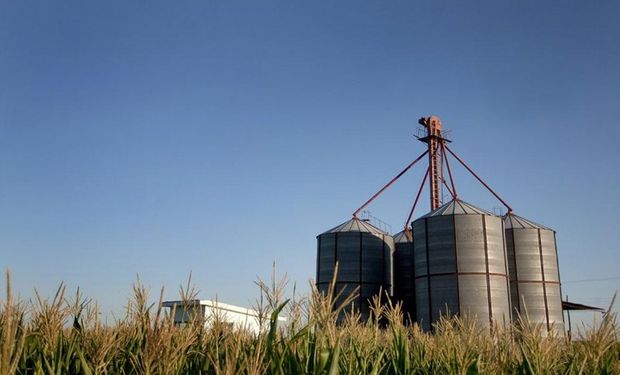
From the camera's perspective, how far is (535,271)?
3328cm

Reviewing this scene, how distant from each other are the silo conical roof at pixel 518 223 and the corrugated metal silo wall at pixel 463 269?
5.37 metres

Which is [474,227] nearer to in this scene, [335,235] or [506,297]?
[506,297]

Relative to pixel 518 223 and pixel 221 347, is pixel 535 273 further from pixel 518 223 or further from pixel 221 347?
pixel 221 347

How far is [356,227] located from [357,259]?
2.80m

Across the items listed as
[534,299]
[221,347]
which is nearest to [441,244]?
[534,299]

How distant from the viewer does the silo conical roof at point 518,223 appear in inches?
1383

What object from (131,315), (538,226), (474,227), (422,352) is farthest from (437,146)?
(131,315)

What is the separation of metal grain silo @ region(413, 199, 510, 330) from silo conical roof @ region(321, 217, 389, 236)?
7339mm

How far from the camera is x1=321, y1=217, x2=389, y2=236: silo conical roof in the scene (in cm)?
3762

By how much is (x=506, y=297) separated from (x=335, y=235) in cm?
1306

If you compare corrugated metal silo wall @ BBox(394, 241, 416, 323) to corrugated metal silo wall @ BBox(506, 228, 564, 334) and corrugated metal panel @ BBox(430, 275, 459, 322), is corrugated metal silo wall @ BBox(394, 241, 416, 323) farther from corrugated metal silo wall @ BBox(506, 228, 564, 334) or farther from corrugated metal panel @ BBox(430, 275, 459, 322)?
corrugated metal panel @ BBox(430, 275, 459, 322)

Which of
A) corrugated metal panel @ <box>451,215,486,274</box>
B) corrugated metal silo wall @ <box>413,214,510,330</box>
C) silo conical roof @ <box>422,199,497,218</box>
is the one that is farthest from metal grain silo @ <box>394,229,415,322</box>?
corrugated metal panel @ <box>451,215,486,274</box>

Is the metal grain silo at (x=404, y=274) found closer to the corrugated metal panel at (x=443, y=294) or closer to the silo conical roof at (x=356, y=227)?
the silo conical roof at (x=356, y=227)

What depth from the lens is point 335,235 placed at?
1471 inches
